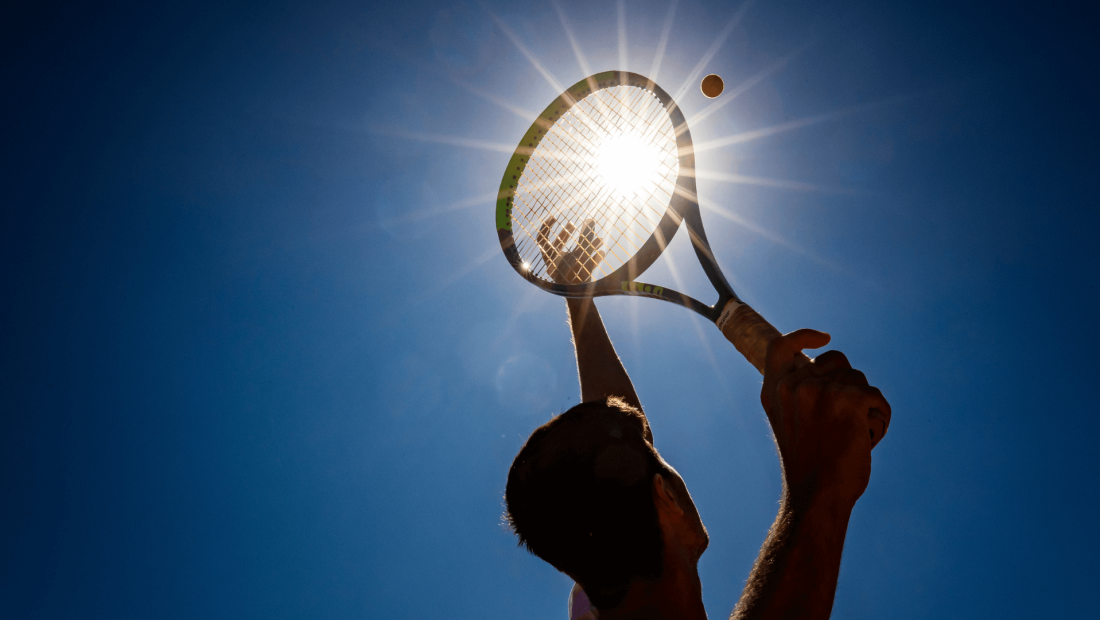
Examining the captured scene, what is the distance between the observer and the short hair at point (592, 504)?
5.92 ft

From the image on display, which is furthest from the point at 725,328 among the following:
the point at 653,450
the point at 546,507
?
the point at 546,507

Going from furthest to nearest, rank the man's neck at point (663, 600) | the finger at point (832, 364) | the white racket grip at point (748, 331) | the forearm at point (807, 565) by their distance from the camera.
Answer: the white racket grip at point (748, 331)
the man's neck at point (663, 600)
the finger at point (832, 364)
the forearm at point (807, 565)

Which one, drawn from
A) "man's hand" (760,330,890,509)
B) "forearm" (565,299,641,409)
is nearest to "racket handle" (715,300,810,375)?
"man's hand" (760,330,890,509)

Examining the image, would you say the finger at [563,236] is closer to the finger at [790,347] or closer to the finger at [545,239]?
the finger at [545,239]

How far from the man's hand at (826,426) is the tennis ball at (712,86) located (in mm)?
2183

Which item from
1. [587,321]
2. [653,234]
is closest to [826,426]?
[653,234]

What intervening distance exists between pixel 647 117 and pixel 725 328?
1.81m

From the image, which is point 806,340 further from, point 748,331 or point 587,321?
point 587,321

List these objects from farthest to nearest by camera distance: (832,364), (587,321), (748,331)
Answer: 1. (587,321)
2. (748,331)
3. (832,364)

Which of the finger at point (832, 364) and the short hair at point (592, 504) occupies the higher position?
the finger at point (832, 364)

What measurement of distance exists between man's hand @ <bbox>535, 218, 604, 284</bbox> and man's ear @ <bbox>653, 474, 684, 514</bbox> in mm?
1708

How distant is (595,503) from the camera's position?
1814 mm

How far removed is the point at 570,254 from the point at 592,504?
2.09 metres

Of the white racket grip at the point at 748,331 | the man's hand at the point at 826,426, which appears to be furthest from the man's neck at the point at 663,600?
the white racket grip at the point at 748,331
